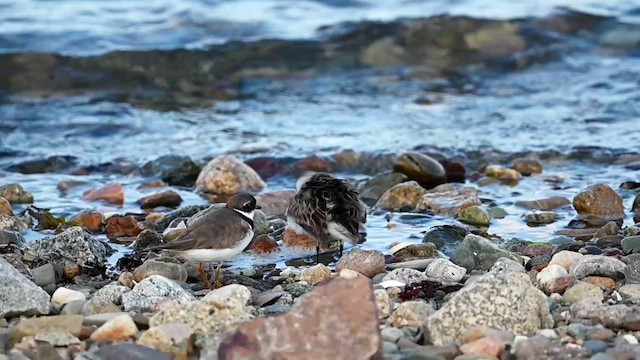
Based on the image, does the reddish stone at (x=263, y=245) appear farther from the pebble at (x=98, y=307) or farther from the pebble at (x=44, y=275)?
the pebble at (x=98, y=307)

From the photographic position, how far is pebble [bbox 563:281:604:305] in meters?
5.29

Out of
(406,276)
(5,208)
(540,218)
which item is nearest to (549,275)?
(406,276)

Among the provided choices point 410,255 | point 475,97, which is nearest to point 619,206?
point 410,255

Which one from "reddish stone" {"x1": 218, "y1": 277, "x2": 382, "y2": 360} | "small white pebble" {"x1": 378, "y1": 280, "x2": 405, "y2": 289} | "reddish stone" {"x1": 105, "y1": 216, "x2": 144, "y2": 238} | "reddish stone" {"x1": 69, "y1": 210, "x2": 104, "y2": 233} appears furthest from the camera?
"reddish stone" {"x1": 69, "y1": 210, "x2": 104, "y2": 233}

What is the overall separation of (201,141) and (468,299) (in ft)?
23.5

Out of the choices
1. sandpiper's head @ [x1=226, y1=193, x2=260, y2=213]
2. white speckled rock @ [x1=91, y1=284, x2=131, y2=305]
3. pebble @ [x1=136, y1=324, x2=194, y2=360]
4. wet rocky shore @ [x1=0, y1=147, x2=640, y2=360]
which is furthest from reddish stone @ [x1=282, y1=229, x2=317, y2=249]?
pebble @ [x1=136, y1=324, x2=194, y2=360]

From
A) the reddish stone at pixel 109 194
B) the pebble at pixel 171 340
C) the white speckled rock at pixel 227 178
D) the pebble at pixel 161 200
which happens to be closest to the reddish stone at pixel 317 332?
the pebble at pixel 171 340

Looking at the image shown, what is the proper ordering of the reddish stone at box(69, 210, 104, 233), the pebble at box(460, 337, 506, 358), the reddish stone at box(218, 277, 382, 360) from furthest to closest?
the reddish stone at box(69, 210, 104, 233) < the pebble at box(460, 337, 506, 358) < the reddish stone at box(218, 277, 382, 360)

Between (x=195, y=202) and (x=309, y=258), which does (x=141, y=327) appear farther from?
(x=195, y=202)

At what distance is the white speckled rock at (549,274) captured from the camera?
562 centimetres

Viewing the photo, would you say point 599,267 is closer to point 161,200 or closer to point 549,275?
point 549,275

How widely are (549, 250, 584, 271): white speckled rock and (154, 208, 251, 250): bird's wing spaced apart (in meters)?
1.63

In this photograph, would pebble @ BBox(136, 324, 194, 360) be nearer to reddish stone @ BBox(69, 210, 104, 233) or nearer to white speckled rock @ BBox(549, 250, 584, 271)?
white speckled rock @ BBox(549, 250, 584, 271)

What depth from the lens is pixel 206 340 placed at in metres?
4.52
